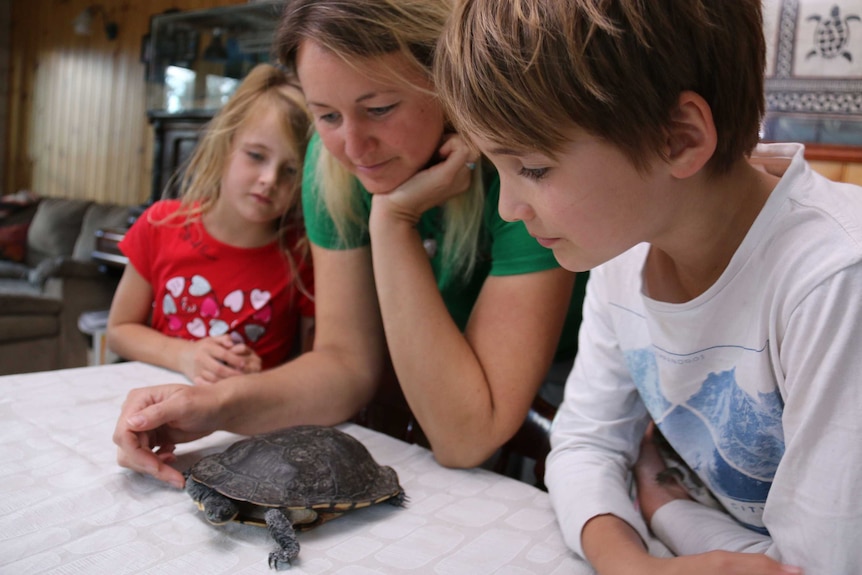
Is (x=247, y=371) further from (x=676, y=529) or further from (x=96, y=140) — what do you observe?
(x=96, y=140)

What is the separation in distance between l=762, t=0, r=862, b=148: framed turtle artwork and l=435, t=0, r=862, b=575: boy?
1.38m

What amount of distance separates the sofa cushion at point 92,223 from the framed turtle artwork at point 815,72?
429 cm

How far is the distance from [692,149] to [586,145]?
0.35 ft

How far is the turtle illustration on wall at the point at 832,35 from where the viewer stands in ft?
6.19

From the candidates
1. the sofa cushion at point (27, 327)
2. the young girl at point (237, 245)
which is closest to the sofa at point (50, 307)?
the sofa cushion at point (27, 327)

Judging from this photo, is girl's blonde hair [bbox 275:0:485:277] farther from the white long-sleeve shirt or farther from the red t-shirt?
the red t-shirt

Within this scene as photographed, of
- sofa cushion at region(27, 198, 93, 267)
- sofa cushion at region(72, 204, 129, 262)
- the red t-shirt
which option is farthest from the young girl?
sofa cushion at region(27, 198, 93, 267)

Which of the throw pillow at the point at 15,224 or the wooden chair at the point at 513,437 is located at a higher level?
the wooden chair at the point at 513,437

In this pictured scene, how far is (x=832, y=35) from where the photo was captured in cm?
191

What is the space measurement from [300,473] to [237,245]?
1.02 metres

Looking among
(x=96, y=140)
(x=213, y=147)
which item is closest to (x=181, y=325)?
(x=213, y=147)

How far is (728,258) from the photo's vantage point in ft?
2.41

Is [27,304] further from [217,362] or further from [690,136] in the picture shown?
[690,136]

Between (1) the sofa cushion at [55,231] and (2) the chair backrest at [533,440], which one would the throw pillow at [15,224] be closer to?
(1) the sofa cushion at [55,231]
